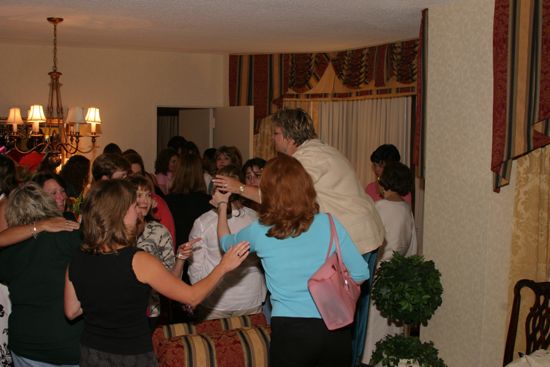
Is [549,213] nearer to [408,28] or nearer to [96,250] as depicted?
[408,28]

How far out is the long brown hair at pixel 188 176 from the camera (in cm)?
506

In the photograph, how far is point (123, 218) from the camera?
287 cm

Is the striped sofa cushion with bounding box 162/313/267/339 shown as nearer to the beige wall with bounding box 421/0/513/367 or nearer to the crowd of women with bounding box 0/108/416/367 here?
the crowd of women with bounding box 0/108/416/367

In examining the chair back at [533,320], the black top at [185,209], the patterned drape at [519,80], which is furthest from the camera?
the black top at [185,209]

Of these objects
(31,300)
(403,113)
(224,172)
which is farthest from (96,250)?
(403,113)

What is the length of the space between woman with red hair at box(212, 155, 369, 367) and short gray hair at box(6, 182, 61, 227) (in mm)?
965

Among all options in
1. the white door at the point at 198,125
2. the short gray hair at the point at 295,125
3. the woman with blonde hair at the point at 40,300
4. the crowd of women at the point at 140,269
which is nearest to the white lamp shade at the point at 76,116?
the white door at the point at 198,125

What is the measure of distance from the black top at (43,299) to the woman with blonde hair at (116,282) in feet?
1.13

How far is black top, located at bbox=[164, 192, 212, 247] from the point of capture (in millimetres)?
5047

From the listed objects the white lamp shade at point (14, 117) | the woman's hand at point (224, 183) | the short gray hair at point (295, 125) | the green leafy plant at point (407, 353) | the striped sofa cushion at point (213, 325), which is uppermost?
the white lamp shade at point (14, 117)

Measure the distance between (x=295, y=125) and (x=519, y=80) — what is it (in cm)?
123

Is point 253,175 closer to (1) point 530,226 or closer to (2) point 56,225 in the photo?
(1) point 530,226

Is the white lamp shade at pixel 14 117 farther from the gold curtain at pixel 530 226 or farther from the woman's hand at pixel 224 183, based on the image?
the gold curtain at pixel 530 226

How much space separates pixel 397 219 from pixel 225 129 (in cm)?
409
